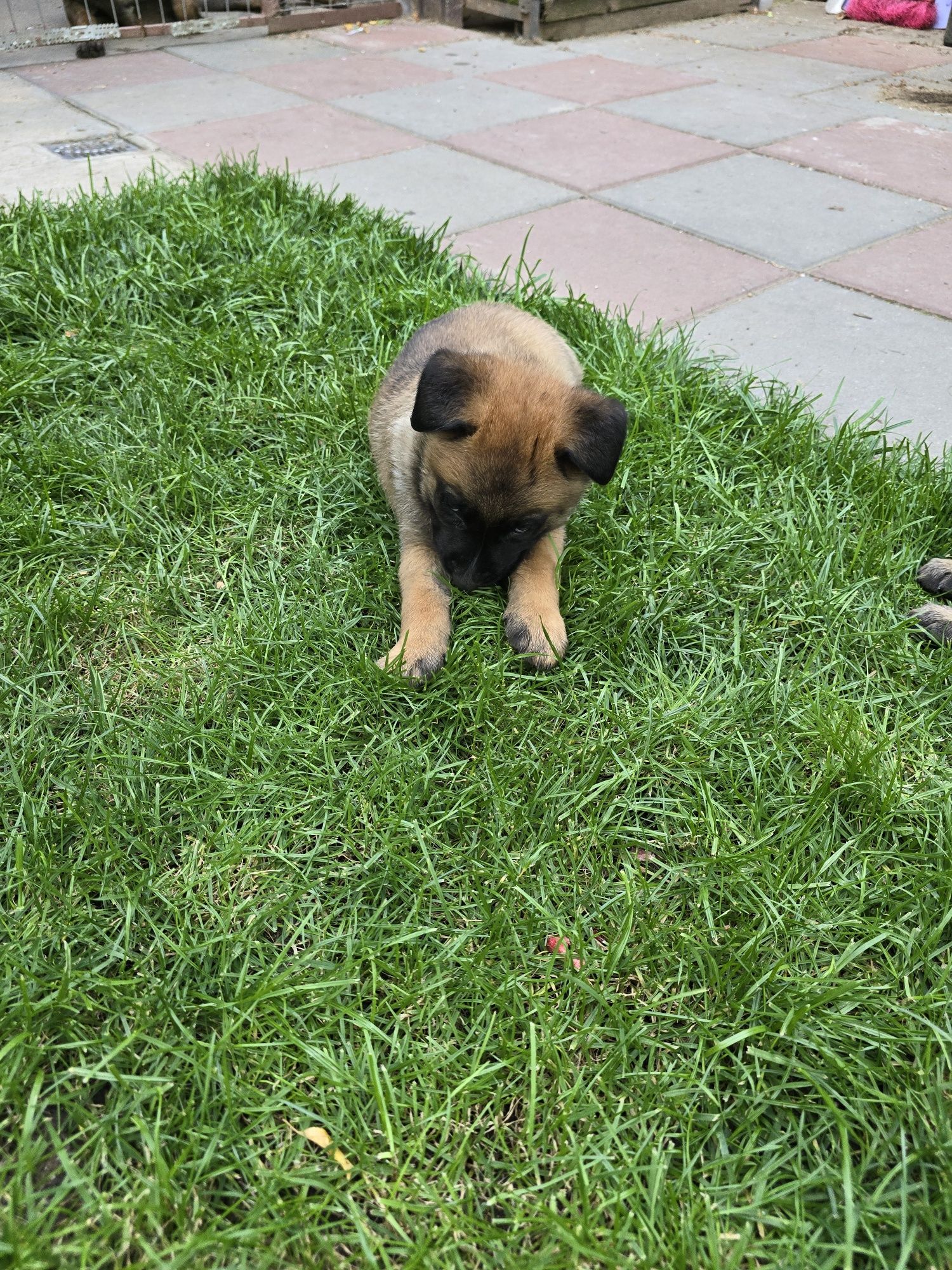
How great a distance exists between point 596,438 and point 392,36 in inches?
310

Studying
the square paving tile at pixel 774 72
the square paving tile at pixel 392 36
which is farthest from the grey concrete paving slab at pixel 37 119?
the square paving tile at pixel 774 72

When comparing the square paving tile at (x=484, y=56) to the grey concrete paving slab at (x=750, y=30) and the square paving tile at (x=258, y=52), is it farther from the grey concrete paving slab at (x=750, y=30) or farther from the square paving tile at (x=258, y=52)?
the grey concrete paving slab at (x=750, y=30)

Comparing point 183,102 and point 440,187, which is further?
point 183,102

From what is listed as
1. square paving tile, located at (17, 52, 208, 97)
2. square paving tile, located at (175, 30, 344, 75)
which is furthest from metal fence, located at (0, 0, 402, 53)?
square paving tile, located at (17, 52, 208, 97)

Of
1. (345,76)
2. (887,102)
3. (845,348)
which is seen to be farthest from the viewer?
(345,76)

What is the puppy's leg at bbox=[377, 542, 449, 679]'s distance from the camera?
8.89 feet

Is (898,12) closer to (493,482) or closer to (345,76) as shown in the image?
(345,76)

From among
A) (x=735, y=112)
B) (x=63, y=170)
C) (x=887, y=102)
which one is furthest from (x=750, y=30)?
(x=63, y=170)

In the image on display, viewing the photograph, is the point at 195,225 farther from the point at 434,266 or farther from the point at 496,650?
the point at 496,650

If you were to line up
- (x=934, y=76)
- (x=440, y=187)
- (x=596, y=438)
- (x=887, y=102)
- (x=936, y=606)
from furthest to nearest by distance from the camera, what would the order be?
(x=934, y=76), (x=887, y=102), (x=440, y=187), (x=936, y=606), (x=596, y=438)

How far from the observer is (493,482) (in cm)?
258

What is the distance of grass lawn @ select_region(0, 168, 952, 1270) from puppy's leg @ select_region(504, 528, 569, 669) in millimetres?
86

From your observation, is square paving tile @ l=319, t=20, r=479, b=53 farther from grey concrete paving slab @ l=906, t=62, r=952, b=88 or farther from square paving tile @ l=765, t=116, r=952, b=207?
square paving tile @ l=765, t=116, r=952, b=207

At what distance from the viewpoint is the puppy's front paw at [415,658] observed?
268 cm
